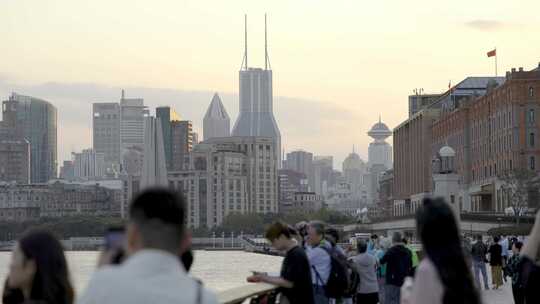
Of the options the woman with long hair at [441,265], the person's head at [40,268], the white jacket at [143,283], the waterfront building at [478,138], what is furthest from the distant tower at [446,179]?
the waterfront building at [478,138]

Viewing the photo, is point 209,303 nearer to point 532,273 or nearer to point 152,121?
point 532,273

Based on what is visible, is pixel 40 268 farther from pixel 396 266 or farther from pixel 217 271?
pixel 217 271

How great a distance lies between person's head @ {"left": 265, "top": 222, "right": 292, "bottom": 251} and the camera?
12.8m

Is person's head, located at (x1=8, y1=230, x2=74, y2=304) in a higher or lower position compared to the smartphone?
lower

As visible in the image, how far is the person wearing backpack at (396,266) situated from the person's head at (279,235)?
26.6 ft

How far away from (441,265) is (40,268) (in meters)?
2.03

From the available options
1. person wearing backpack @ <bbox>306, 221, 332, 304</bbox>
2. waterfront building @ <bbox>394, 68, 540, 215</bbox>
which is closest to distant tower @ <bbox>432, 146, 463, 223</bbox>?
person wearing backpack @ <bbox>306, 221, 332, 304</bbox>

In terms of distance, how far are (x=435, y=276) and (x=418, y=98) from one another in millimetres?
165292

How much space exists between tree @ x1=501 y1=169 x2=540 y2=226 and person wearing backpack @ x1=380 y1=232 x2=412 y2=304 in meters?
75.3

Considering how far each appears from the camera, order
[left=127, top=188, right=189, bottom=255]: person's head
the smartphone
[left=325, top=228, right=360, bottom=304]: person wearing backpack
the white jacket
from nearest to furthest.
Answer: the white jacket → [left=127, top=188, right=189, bottom=255]: person's head → the smartphone → [left=325, top=228, right=360, bottom=304]: person wearing backpack

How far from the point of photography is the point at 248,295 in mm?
14320

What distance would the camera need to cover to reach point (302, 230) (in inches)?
658

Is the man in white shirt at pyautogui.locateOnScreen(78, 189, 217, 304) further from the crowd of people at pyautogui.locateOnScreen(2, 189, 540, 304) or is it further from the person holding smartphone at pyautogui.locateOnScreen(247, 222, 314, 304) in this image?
the person holding smartphone at pyautogui.locateOnScreen(247, 222, 314, 304)

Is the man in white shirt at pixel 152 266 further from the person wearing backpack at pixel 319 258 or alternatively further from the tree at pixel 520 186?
the tree at pixel 520 186
